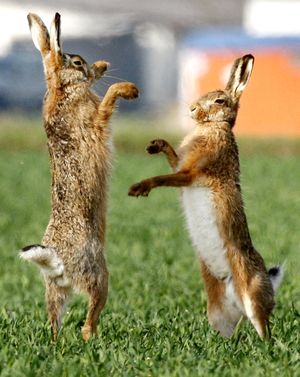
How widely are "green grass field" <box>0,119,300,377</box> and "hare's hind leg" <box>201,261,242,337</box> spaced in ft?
0.25

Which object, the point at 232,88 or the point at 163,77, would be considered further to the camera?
the point at 163,77

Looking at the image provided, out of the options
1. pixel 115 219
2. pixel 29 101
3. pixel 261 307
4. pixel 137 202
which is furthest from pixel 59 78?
pixel 29 101

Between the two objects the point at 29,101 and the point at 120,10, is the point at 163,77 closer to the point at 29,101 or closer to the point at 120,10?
the point at 120,10

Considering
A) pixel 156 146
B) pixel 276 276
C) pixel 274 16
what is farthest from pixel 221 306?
pixel 274 16

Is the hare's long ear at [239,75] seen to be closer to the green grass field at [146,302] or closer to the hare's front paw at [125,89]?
the hare's front paw at [125,89]

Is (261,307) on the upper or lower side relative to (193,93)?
upper

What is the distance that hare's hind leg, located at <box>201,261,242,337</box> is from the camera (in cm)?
652

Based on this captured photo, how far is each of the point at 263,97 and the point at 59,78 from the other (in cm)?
2943

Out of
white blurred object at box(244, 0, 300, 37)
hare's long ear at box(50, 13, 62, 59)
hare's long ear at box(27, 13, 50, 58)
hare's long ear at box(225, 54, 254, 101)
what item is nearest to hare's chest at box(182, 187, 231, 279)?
hare's long ear at box(225, 54, 254, 101)

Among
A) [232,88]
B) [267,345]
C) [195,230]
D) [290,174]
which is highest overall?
[232,88]

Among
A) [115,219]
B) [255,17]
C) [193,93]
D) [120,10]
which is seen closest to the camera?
[115,219]

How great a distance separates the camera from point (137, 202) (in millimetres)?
16938

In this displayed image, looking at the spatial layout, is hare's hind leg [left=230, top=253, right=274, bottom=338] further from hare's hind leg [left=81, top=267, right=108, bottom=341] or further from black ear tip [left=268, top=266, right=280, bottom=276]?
hare's hind leg [left=81, top=267, right=108, bottom=341]

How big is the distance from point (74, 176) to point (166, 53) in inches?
1533
